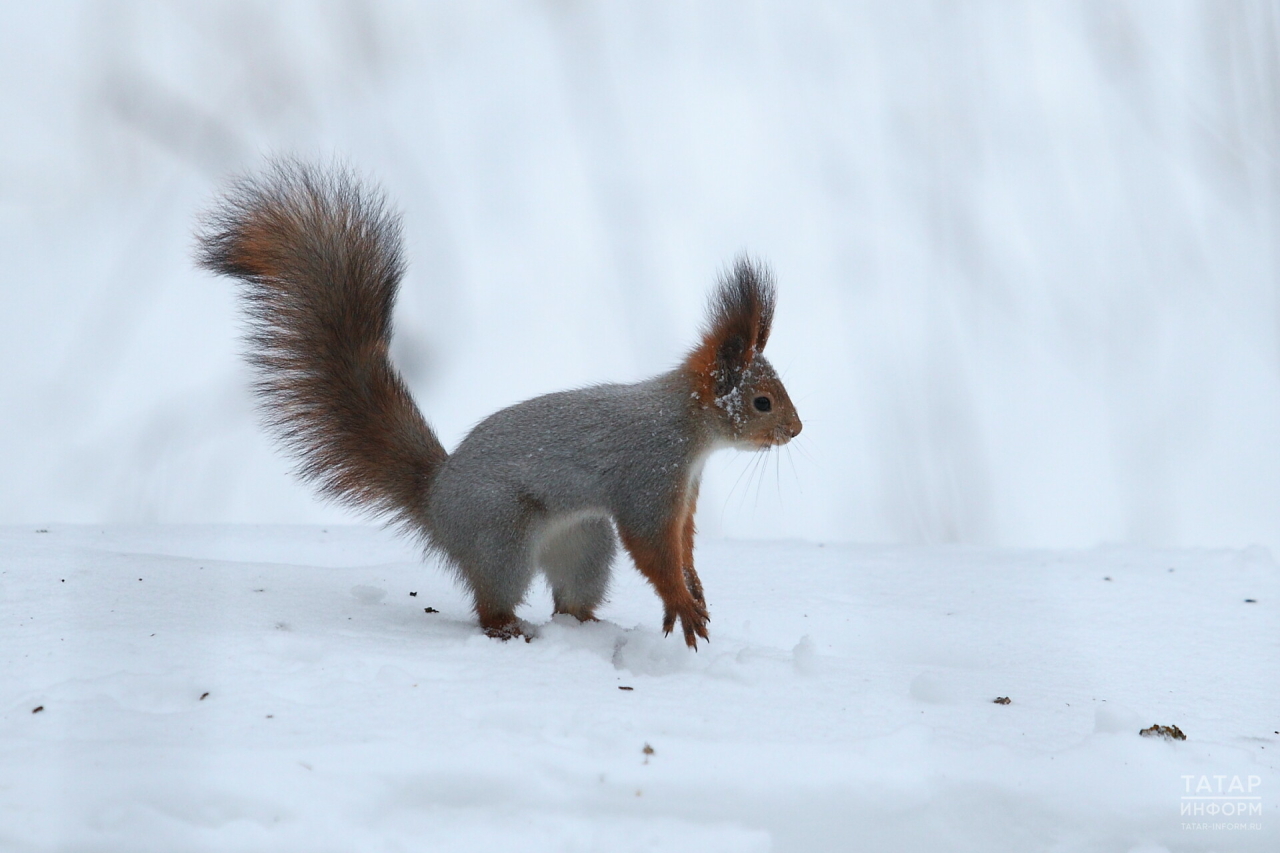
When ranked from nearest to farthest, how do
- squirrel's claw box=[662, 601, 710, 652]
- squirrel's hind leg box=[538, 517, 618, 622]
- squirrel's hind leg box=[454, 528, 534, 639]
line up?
squirrel's claw box=[662, 601, 710, 652] < squirrel's hind leg box=[454, 528, 534, 639] < squirrel's hind leg box=[538, 517, 618, 622]

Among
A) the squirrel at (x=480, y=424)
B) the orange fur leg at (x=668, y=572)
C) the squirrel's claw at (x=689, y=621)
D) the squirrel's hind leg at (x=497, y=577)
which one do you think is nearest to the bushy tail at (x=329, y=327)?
the squirrel at (x=480, y=424)

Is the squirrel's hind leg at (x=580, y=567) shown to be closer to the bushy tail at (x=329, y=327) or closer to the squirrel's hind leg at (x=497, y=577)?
the squirrel's hind leg at (x=497, y=577)

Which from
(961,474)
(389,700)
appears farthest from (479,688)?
(961,474)

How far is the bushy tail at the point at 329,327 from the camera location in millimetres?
2410

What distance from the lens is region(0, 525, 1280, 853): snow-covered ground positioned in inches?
48.8

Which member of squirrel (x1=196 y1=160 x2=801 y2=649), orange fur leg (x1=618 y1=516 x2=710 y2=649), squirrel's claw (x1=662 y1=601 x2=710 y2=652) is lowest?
squirrel's claw (x1=662 y1=601 x2=710 y2=652)

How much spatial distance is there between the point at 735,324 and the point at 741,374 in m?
0.12

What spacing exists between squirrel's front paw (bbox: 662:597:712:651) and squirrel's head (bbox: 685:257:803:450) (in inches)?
17.9

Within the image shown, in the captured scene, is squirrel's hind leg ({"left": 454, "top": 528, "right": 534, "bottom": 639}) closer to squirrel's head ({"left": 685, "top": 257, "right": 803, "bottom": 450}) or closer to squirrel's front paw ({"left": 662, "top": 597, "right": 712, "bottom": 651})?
squirrel's front paw ({"left": 662, "top": 597, "right": 712, "bottom": 651})

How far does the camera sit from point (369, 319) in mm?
2482

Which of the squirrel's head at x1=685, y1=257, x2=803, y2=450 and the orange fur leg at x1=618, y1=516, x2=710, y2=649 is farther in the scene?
the squirrel's head at x1=685, y1=257, x2=803, y2=450

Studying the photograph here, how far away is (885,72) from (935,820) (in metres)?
1.80

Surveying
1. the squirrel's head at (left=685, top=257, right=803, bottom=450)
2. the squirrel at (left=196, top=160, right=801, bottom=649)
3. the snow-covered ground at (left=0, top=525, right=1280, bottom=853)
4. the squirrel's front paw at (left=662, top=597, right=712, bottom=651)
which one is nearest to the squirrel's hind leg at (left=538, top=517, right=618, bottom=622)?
the squirrel at (left=196, top=160, right=801, bottom=649)

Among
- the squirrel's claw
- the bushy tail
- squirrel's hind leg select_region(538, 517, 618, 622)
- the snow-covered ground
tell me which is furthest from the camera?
squirrel's hind leg select_region(538, 517, 618, 622)
